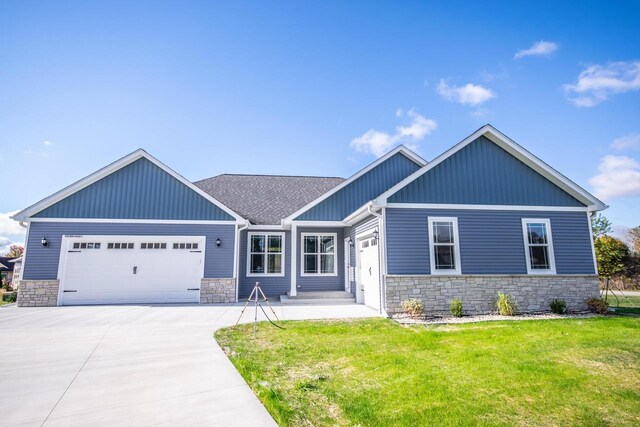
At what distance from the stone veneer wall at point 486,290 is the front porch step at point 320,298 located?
11.1 ft

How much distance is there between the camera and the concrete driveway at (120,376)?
10.8 feet

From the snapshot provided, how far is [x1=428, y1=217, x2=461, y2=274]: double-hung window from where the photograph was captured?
10.2 m

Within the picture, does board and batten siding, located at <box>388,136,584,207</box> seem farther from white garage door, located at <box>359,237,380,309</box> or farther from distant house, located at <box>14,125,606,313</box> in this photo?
white garage door, located at <box>359,237,380,309</box>

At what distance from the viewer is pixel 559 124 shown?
39.6 ft

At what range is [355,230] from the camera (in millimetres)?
A: 12812

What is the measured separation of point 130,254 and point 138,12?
8.22 metres

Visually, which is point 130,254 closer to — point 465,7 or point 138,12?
point 138,12

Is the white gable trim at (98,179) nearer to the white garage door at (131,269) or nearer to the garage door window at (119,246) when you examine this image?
the white garage door at (131,269)

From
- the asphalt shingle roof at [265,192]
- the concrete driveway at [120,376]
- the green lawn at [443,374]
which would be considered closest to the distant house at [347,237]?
the asphalt shingle roof at [265,192]

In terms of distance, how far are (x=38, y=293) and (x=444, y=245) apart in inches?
567

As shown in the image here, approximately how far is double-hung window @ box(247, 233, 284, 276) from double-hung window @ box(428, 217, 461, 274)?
21.5ft

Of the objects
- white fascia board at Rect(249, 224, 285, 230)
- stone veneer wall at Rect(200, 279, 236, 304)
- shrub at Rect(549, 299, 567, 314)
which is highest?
white fascia board at Rect(249, 224, 285, 230)

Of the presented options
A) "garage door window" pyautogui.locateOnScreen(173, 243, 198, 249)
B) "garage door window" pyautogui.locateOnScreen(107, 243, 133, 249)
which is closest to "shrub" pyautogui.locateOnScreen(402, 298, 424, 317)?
"garage door window" pyautogui.locateOnScreen(173, 243, 198, 249)

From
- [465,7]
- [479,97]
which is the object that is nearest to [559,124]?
[479,97]
